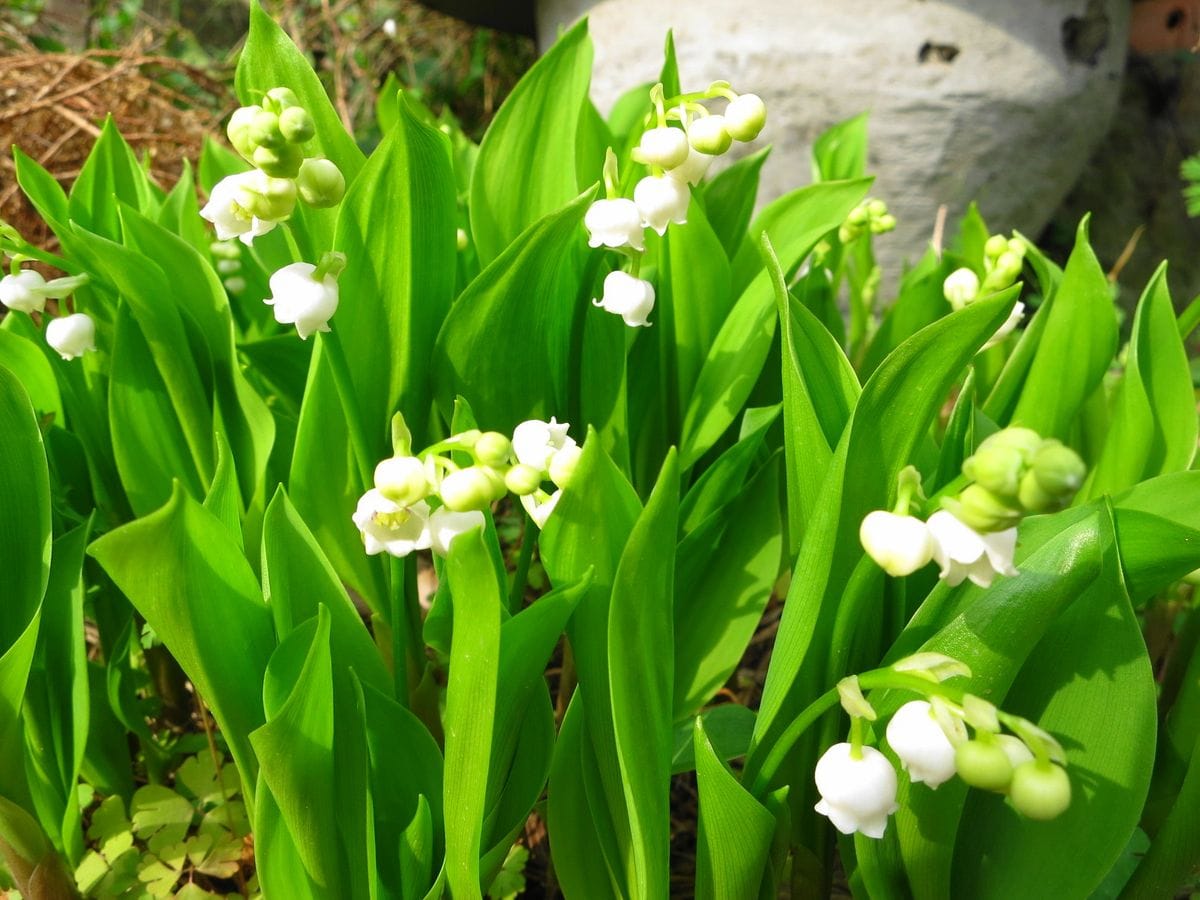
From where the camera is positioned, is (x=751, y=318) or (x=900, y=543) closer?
(x=900, y=543)

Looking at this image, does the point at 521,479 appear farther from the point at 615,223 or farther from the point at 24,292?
the point at 24,292

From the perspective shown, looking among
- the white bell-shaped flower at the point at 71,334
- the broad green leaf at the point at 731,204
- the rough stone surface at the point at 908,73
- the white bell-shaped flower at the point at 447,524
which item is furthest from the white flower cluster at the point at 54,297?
the rough stone surface at the point at 908,73

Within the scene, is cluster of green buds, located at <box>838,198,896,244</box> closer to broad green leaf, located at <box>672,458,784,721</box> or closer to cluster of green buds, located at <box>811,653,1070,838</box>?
broad green leaf, located at <box>672,458,784,721</box>

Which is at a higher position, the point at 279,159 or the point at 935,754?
the point at 279,159

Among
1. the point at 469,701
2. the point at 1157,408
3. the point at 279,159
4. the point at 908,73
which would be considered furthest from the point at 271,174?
the point at 908,73

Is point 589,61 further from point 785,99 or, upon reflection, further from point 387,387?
point 785,99
